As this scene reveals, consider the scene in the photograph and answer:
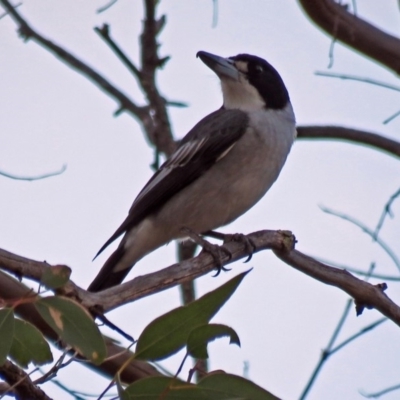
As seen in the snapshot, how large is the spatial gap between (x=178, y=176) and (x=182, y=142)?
338mm

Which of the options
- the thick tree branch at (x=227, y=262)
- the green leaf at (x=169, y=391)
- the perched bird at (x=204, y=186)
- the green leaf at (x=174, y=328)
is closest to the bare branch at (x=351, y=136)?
the perched bird at (x=204, y=186)

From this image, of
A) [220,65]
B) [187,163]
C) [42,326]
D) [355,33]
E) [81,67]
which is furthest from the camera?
[81,67]

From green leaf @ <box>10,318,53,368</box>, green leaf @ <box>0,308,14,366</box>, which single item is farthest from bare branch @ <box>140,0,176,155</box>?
green leaf @ <box>0,308,14,366</box>

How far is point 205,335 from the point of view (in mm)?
1894

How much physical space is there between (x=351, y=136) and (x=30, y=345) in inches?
92.4

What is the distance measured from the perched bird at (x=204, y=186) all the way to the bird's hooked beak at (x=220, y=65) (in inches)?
11.9

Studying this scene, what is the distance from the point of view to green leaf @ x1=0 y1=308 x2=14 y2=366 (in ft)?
5.90

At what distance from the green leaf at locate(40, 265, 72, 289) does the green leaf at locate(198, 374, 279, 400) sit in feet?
1.18

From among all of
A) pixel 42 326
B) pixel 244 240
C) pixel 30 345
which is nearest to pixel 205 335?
pixel 30 345

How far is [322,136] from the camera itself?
4.14 metres

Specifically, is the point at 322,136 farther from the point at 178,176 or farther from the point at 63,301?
the point at 63,301

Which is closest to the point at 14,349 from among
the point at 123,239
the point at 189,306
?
the point at 189,306

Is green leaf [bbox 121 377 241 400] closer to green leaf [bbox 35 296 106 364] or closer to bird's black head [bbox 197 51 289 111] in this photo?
green leaf [bbox 35 296 106 364]

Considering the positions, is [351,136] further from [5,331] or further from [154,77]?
[5,331]
